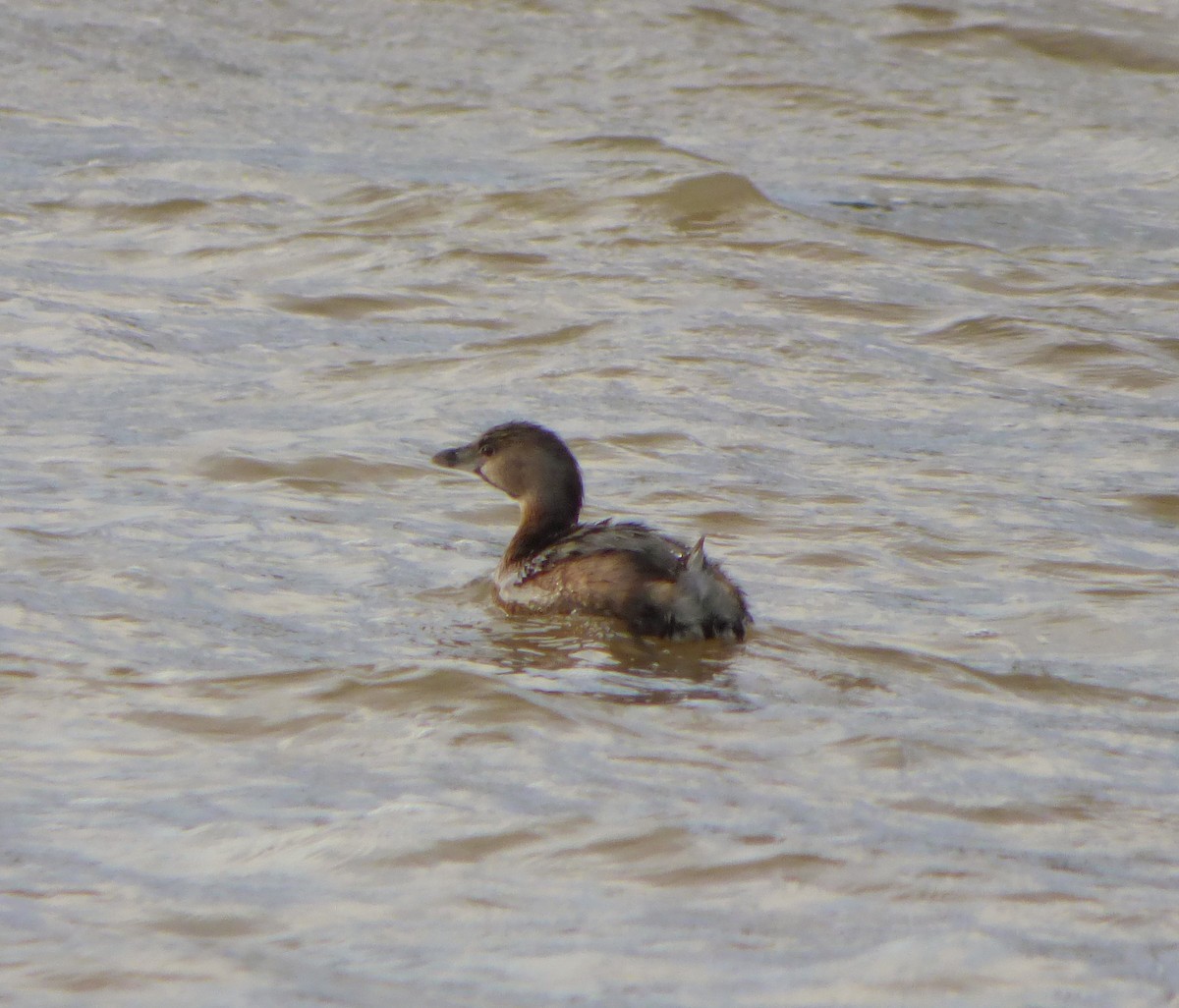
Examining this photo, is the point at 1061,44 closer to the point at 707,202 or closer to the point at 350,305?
the point at 707,202

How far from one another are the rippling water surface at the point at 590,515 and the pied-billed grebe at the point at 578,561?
121mm

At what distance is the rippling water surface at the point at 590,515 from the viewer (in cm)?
445

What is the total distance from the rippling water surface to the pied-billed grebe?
0.12 meters

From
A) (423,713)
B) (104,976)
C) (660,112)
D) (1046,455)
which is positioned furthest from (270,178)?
(104,976)

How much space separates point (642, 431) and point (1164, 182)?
22.2 feet

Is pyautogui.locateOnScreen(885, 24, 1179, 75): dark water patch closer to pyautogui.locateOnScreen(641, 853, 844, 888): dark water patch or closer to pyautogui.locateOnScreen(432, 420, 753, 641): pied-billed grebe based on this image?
pyautogui.locateOnScreen(432, 420, 753, 641): pied-billed grebe

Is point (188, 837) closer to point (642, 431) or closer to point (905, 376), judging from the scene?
point (642, 431)

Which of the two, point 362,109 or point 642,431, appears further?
point 362,109

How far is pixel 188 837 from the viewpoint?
4777 millimetres

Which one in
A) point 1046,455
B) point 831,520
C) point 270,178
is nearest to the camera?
point 831,520

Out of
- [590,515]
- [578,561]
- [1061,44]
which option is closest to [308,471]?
[590,515]

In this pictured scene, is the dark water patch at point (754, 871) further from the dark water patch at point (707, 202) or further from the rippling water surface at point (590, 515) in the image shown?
the dark water patch at point (707, 202)

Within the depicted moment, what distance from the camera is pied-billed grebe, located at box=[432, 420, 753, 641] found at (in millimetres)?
6270

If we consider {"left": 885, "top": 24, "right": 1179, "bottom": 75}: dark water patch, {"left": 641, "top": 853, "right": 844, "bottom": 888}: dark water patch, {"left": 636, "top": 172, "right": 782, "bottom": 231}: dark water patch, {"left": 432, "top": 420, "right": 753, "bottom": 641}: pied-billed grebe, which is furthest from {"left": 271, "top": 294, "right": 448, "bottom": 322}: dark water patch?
{"left": 885, "top": 24, "right": 1179, "bottom": 75}: dark water patch
